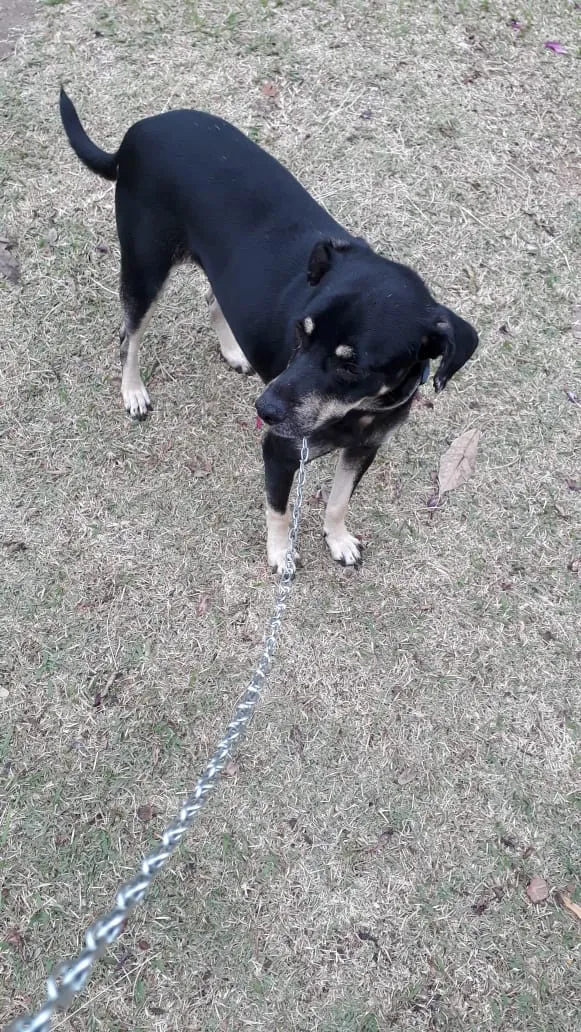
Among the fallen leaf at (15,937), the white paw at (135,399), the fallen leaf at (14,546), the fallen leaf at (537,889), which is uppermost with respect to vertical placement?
the white paw at (135,399)

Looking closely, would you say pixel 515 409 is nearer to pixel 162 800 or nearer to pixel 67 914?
pixel 162 800

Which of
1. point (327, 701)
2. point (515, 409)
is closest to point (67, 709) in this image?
point (327, 701)

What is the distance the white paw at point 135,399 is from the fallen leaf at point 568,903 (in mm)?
2972

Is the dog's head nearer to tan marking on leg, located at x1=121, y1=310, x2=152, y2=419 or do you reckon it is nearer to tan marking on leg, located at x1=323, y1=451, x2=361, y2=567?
tan marking on leg, located at x1=323, y1=451, x2=361, y2=567

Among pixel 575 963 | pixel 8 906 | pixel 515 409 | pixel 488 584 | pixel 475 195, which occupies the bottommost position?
pixel 8 906

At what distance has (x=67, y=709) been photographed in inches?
122

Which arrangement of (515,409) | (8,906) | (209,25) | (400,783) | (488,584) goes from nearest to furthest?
(8,906), (400,783), (488,584), (515,409), (209,25)

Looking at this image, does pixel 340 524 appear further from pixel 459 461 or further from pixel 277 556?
pixel 459 461

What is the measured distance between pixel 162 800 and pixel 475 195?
416cm

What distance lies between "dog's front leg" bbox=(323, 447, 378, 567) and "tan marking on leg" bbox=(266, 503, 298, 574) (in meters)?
0.22

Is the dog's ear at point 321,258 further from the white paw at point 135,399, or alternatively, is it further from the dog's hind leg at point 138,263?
the white paw at point 135,399

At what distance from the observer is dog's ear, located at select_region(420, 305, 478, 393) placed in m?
2.40

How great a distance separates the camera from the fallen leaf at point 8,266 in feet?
13.5

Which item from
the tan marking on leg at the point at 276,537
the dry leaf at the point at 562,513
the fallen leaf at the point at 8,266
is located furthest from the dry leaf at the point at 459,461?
the fallen leaf at the point at 8,266
